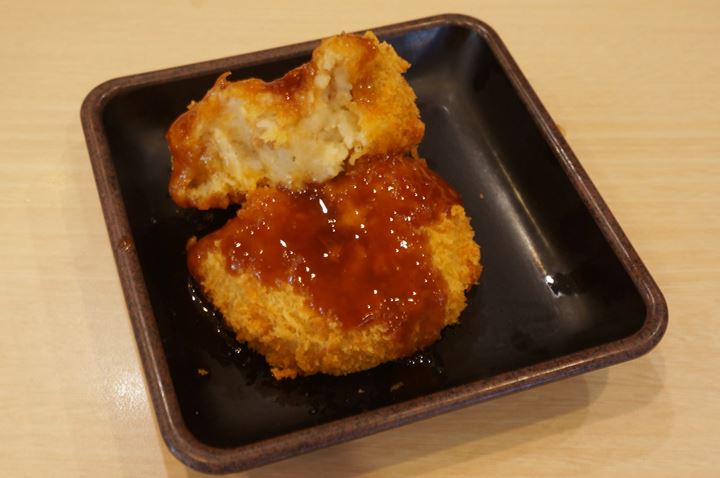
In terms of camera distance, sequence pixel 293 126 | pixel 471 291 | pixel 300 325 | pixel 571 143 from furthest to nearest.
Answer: pixel 571 143 < pixel 471 291 < pixel 293 126 < pixel 300 325

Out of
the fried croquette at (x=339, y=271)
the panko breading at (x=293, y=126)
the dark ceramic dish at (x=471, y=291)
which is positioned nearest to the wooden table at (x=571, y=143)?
the dark ceramic dish at (x=471, y=291)

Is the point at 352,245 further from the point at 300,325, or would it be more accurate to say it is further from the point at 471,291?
the point at 471,291

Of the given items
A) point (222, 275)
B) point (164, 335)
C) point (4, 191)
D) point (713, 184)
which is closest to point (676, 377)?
point (713, 184)

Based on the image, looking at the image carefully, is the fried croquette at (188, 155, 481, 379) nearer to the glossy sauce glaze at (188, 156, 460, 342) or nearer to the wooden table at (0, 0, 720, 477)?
the glossy sauce glaze at (188, 156, 460, 342)

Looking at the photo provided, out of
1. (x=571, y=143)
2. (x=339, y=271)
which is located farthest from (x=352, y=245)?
(x=571, y=143)

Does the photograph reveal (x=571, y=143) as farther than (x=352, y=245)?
Yes

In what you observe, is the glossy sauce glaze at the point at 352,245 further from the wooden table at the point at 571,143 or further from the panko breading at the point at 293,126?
the wooden table at the point at 571,143
